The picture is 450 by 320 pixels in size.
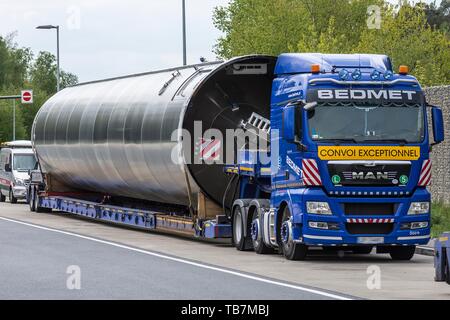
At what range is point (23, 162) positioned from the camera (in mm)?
53625

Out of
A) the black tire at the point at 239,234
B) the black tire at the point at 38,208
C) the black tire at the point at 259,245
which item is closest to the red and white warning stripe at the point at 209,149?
the black tire at the point at 239,234

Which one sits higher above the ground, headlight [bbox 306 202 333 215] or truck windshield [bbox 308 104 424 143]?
truck windshield [bbox 308 104 424 143]

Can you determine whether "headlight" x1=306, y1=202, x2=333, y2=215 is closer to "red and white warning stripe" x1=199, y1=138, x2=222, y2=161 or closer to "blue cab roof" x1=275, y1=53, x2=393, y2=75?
"blue cab roof" x1=275, y1=53, x2=393, y2=75

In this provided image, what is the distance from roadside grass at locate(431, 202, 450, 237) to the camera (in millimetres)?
27669

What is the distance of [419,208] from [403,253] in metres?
1.12

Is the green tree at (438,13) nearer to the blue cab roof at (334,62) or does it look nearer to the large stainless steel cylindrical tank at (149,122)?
the large stainless steel cylindrical tank at (149,122)

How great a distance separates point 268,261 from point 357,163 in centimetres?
231

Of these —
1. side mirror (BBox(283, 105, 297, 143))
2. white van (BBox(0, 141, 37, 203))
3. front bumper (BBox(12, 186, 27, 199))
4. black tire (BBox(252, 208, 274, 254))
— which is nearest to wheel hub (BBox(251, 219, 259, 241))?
black tire (BBox(252, 208, 274, 254))

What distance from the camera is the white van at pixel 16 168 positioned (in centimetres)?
5284

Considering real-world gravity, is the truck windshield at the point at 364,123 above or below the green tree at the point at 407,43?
below

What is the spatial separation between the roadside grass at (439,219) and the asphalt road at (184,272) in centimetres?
372

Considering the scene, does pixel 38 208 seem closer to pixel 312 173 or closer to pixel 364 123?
pixel 312 173

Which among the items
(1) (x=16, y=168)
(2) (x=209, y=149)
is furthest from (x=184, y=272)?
(1) (x=16, y=168)
